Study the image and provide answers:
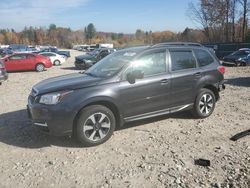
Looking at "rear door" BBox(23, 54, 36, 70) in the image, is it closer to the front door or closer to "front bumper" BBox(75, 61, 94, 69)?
"front bumper" BBox(75, 61, 94, 69)

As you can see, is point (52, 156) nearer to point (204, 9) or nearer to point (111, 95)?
point (111, 95)

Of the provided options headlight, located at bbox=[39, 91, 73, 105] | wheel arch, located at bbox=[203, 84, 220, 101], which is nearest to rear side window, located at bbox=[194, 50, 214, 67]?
wheel arch, located at bbox=[203, 84, 220, 101]

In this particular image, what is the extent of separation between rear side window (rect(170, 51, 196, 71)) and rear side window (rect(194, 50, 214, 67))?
0.19m

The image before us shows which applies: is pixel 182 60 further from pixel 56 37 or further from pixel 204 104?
pixel 56 37

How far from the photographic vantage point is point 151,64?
6.72 meters

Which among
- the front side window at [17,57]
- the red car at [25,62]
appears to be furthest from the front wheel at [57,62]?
the front side window at [17,57]

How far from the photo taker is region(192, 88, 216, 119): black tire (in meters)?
7.46

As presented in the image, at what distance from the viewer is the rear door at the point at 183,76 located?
6.98m

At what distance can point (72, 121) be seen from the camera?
18.9 ft

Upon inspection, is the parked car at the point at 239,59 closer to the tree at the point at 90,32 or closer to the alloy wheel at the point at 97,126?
the alloy wheel at the point at 97,126

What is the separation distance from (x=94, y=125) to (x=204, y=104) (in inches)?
118

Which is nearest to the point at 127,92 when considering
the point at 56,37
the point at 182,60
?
the point at 182,60

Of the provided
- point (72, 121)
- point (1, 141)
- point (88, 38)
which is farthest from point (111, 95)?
point (88, 38)

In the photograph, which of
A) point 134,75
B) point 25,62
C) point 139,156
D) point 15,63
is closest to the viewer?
point 139,156
